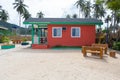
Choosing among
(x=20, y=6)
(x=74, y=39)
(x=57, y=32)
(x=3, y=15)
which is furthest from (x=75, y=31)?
(x=3, y=15)

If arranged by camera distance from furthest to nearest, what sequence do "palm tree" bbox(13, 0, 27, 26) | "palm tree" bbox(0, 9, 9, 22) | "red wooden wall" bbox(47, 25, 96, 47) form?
"palm tree" bbox(0, 9, 9, 22) → "palm tree" bbox(13, 0, 27, 26) → "red wooden wall" bbox(47, 25, 96, 47)

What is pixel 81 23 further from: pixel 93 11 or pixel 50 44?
pixel 93 11

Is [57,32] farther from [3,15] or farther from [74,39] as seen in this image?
[3,15]

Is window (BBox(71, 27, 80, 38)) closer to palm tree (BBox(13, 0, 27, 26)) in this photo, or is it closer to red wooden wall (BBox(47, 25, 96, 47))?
red wooden wall (BBox(47, 25, 96, 47))

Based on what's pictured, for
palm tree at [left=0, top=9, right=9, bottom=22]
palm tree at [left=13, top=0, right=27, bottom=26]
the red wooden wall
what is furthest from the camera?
palm tree at [left=0, top=9, right=9, bottom=22]

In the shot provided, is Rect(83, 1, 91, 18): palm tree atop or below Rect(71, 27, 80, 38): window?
atop

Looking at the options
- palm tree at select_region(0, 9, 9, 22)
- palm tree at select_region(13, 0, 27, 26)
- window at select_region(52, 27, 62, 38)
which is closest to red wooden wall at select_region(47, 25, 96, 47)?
window at select_region(52, 27, 62, 38)

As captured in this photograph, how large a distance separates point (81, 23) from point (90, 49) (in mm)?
8464

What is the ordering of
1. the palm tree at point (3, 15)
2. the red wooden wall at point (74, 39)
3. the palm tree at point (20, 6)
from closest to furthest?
1. the red wooden wall at point (74, 39)
2. the palm tree at point (20, 6)
3. the palm tree at point (3, 15)

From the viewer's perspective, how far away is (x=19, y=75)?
7.82 meters

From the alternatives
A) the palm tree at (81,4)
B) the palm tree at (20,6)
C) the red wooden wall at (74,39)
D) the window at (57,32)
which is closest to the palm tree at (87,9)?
the palm tree at (81,4)

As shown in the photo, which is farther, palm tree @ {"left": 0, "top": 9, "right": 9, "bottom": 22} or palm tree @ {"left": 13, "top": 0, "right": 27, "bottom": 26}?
palm tree @ {"left": 0, "top": 9, "right": 9, "bottom": 22}

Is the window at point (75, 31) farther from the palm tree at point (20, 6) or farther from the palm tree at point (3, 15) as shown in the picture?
the palm tree at point (3, 15)

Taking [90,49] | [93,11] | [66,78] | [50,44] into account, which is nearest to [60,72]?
[66,78]
